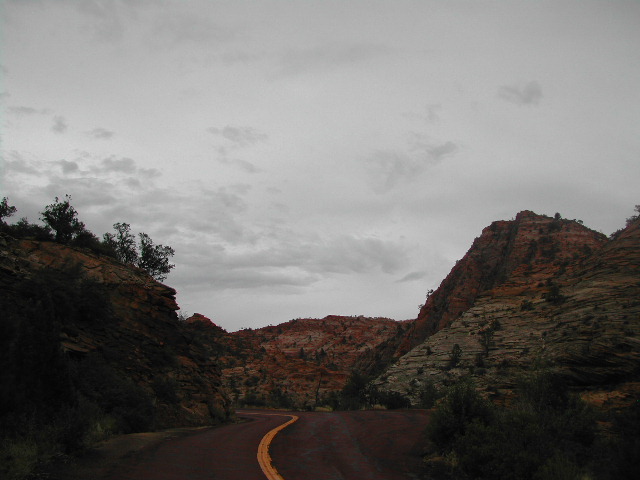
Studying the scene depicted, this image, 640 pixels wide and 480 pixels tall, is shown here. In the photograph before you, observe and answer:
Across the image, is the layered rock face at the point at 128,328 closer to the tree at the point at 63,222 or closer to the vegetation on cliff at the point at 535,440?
the tree at the point at 63,222

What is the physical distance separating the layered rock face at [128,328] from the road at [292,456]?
5750 millimetres

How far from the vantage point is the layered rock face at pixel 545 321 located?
18.2 meters

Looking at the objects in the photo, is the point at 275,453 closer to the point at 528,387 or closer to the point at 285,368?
the point at 528,387

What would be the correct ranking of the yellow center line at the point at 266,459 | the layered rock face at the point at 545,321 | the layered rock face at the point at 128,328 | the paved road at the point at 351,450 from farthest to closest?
the layered rock face at the point at 128,328 < the layered rock face at the point at 545,321 < the paved road at the point at 351,450 < the yellow center line at the point at 266,459

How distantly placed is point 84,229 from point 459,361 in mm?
29242

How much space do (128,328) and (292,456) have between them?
14.0 metres

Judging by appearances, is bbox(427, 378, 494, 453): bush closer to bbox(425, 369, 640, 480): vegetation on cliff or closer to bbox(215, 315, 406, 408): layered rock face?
bbox(425, 369, 640, 480): vegetation on cliff

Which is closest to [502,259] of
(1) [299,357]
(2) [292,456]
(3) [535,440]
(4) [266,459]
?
(1) [299,357]

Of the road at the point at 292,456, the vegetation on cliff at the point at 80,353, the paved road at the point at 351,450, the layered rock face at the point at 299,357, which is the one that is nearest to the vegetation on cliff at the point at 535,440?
the paved road at the point at 351,450

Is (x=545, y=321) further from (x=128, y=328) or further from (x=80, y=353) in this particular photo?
(x=80, y=353)

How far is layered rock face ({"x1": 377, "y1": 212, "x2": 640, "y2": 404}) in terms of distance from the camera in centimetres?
1817

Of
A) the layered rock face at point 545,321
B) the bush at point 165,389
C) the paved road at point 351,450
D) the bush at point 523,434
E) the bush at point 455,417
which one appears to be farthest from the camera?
the bush at point 165,389

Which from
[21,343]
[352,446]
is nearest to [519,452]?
[352,446]

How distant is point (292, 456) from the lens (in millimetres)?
12188
